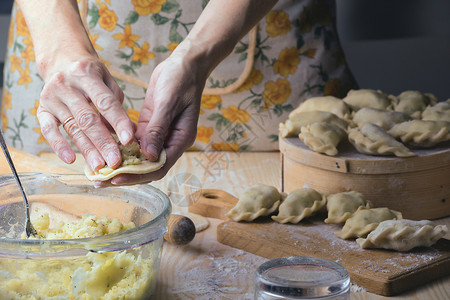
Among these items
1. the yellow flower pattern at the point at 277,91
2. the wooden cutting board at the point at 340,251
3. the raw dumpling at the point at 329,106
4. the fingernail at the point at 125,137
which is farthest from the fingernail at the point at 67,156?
the yellow flower pattern at the point at 277,91

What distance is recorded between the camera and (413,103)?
1435 millimetres

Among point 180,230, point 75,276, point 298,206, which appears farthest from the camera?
point 298,206

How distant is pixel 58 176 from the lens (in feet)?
3.49

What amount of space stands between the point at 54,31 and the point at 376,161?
2.19ft

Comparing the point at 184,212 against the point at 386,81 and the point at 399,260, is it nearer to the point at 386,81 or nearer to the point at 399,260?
the point at 399,260

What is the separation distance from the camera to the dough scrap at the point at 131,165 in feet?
3.14

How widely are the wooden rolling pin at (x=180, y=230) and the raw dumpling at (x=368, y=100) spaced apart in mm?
578

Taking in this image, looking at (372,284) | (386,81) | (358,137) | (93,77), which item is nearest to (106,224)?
(93,77)

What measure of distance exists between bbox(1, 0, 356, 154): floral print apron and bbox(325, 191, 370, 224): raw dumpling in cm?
59

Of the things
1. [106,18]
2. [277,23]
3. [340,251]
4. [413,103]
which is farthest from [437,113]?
[106,18]

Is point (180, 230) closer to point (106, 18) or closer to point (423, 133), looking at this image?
point (423, 133)

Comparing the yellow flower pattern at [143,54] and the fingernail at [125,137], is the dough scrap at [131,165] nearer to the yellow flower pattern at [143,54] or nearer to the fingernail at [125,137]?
the fingernail at [125,137]

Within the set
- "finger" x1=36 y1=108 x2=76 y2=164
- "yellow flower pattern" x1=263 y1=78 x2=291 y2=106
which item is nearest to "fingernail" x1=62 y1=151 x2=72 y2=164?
"finger" x1=36 y1=108 x2=76 y2=164

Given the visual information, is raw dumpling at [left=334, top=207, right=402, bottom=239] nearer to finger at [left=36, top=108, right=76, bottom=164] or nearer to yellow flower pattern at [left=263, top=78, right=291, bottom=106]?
finger at [left=36, top=108, right=76, bottom=164]
